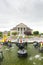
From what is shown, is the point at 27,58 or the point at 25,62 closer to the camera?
the point at 25,62

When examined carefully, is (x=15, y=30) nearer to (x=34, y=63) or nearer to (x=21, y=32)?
(x=21, y=32)

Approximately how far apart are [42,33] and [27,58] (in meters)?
33.7

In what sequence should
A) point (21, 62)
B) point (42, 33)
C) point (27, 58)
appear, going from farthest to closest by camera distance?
point (42, 33)
point (27, 58)
point (21, 62)

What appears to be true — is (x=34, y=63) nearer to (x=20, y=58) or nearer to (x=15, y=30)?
(x=20, y=58)

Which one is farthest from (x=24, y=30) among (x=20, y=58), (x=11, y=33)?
(x=20, y=58)

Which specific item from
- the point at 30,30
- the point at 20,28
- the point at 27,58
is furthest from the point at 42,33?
the point at 27,58

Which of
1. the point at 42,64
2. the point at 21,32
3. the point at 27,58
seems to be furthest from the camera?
the point at 21,32

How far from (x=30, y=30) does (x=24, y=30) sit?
112 inches

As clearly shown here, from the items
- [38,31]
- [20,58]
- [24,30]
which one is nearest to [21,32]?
[24,30]

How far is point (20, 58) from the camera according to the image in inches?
1087

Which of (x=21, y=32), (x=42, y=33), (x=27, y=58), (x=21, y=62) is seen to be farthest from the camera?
(x=21, y=32)

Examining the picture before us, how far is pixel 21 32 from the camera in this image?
64.9 metres

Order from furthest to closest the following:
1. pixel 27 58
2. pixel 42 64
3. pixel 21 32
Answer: pixel 21 32 → pixel 27 58 → pixel 42 64

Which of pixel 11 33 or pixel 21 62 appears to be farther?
pixel 11 33
